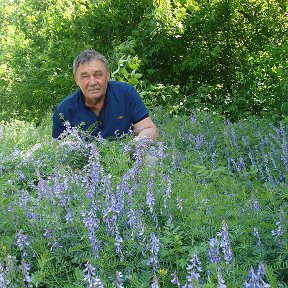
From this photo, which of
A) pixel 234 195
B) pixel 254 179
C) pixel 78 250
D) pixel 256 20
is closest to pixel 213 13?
pixel 256 20

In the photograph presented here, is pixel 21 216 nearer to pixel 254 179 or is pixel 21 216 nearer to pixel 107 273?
pixel 107 273

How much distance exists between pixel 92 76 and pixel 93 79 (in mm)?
29

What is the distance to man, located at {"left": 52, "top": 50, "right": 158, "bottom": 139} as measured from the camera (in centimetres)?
482

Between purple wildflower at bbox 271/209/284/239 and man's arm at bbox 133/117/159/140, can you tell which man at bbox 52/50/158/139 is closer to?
man's arm at bbox 133/117/159/140

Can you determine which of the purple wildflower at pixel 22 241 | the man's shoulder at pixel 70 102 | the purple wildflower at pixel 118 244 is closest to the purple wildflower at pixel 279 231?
the purple wildflower at pixel 118 244

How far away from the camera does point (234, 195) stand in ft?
9.96

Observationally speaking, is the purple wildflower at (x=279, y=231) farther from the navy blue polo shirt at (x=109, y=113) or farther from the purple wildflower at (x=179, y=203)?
the navy blue polo shirt at (x=109, y=113)

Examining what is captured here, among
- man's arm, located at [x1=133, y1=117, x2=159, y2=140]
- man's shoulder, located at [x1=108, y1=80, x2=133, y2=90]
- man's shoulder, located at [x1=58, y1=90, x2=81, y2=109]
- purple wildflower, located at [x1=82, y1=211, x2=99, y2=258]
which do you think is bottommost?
purple wildflower, located at [x1=82, y1=211, x2=99, y2=258]

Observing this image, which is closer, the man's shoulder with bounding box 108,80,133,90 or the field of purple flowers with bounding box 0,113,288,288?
the field of purple flowers with bounding box 0,113,288,288

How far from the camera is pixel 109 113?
4891 mm

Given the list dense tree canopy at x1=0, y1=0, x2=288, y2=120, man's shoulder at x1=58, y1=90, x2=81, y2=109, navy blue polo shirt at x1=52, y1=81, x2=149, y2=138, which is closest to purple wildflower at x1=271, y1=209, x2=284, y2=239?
navy blue polo shirt at x1=52, y1=81, x2=149, y2=138

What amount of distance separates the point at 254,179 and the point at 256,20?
5228 millimetres

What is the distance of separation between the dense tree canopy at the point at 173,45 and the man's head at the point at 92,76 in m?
2.71

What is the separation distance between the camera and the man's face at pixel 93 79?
482 centimetres
